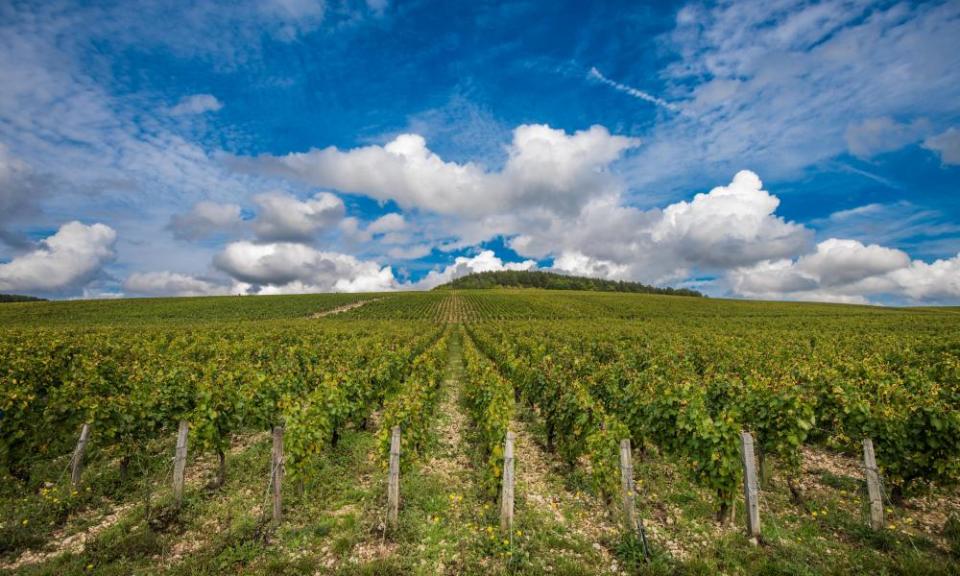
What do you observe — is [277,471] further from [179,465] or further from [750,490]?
[750,490]

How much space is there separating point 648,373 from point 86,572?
1494cm

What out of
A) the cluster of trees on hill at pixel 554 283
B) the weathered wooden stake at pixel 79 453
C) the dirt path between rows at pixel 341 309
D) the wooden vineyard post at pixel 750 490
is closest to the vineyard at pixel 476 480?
the weathered wooden stake at pixel 79 453

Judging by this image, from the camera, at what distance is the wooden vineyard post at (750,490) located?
707cm

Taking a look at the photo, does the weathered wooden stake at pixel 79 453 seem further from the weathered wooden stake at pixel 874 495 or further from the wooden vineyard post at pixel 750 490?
the weathered wooden stake at pixel 874 495

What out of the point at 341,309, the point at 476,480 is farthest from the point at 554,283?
the point at 476,480

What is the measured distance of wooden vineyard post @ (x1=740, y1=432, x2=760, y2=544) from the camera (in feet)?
23.2

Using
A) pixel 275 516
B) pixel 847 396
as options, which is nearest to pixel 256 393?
pixel 275 516

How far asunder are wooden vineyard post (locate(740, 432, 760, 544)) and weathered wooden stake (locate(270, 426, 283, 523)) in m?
9.03

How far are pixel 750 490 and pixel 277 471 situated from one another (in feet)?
30.3

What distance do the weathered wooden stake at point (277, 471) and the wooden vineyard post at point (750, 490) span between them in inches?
355

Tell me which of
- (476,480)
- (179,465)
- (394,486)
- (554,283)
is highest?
(554,283)

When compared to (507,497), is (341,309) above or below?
above

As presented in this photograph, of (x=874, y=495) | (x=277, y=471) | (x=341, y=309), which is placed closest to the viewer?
(x=874, y=495)

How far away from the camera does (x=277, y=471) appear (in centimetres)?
763
